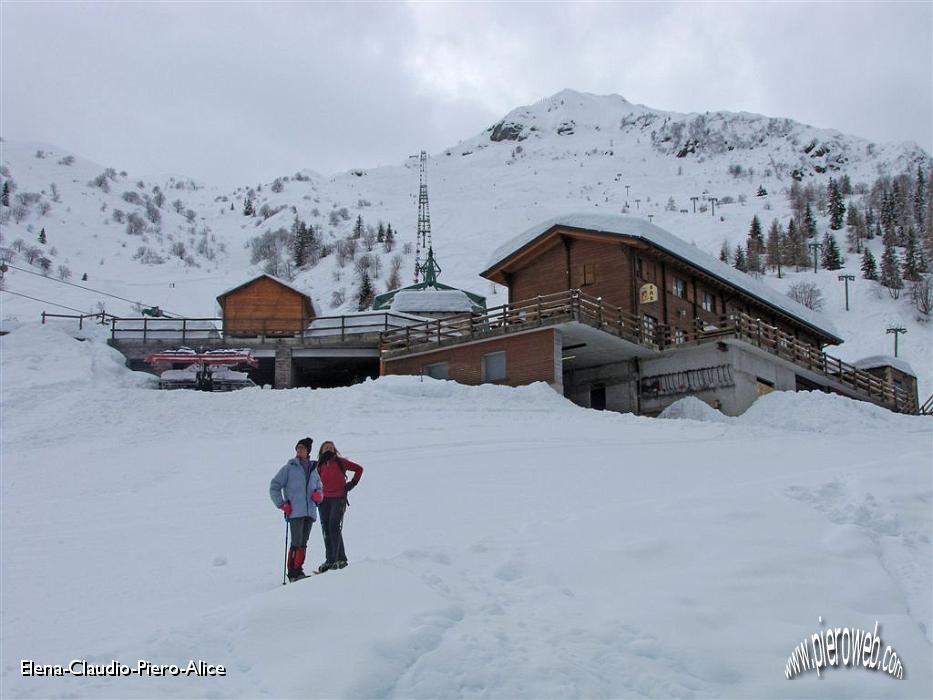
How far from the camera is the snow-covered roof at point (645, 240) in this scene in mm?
28859

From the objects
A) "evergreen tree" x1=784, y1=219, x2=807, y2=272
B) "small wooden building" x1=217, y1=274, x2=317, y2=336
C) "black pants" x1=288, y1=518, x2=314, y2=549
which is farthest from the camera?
"evergreen tree" x1=784, y1=219, x2=807, y2=272

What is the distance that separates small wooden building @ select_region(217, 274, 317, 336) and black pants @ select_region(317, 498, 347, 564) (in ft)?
89.6

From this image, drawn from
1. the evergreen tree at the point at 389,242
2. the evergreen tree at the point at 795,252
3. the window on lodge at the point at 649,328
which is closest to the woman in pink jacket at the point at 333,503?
the window on lodge at the point at 649,328

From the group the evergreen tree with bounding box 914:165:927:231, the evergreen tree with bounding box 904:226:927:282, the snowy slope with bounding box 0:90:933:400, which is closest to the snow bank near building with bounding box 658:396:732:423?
the snowy slope with bounding box 0:90:933:400

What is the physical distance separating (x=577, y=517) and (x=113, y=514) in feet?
24.5

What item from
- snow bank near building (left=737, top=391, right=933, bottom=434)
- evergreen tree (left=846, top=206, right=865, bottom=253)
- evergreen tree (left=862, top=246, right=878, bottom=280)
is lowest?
snow bank near building (left=737, top=391, right=933, bottom=434)

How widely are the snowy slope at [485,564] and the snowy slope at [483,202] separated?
41.1 m

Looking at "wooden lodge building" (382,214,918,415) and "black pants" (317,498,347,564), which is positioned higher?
"wooden lodge building" (382,214,918,415)

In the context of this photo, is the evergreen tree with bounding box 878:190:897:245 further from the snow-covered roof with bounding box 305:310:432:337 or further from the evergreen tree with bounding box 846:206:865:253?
the snow-covered roof with bounding box 305:310:432:337

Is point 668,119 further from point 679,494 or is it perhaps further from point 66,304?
point 679,494

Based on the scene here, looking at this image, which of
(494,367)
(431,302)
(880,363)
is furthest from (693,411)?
(880,363)

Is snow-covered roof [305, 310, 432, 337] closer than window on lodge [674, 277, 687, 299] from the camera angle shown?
No

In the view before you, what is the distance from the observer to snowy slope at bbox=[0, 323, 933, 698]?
234 inches

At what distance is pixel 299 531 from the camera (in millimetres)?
9078
